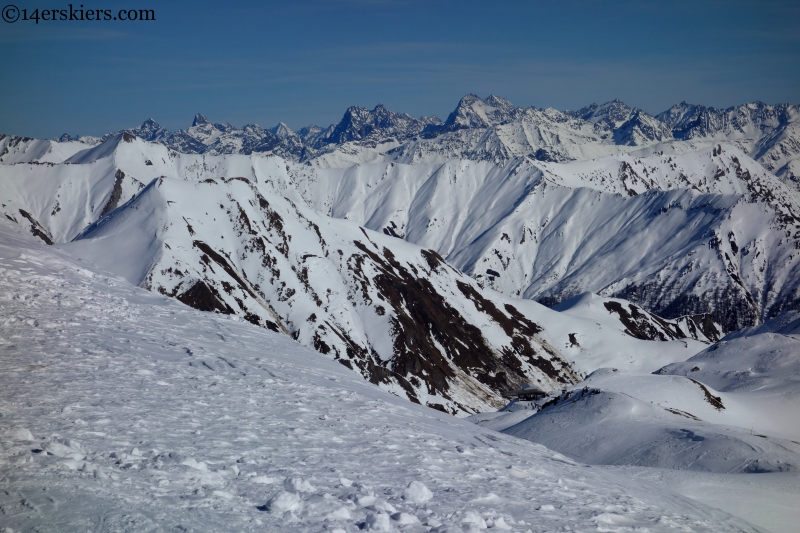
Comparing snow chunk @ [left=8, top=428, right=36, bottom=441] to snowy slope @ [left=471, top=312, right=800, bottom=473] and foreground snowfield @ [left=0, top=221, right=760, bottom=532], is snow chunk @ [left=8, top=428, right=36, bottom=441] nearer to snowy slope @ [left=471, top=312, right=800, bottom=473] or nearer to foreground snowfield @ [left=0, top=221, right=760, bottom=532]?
foreground snowfield @ [left=0, top=221, right=760, bottom=532]

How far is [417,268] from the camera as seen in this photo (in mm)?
179500

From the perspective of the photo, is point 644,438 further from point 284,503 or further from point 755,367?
point 755,367

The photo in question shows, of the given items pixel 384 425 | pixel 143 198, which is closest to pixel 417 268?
pixel 143 198

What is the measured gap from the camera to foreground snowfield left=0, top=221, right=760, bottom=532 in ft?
37.9

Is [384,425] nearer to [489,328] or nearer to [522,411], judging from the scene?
[522,411]

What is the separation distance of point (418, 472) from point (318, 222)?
509 ft

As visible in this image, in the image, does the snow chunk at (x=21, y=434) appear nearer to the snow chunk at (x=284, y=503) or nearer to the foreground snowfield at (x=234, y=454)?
the foreground snowfield at (x=234, y=454)

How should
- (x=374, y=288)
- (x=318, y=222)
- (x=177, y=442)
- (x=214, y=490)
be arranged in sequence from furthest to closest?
(x=318, y=222) < (x=374, y=288) < (x=177, y=442) < (x=214, y=490)

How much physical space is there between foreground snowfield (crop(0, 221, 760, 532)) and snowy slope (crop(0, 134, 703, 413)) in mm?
89056

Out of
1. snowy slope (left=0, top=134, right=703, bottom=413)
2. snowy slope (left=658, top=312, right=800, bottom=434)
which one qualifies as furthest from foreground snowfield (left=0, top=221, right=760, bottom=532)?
snowy slope (left=0, top=134, right=703, bottom=413)

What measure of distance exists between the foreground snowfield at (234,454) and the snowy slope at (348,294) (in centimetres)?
8906

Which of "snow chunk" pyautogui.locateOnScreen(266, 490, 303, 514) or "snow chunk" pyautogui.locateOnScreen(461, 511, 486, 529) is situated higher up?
"snow chunk" pyautogui.locateOnScreen(266, 490, 303, 514)

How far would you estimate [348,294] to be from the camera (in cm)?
14925

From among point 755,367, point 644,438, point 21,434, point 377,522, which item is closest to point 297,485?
point 377,522
